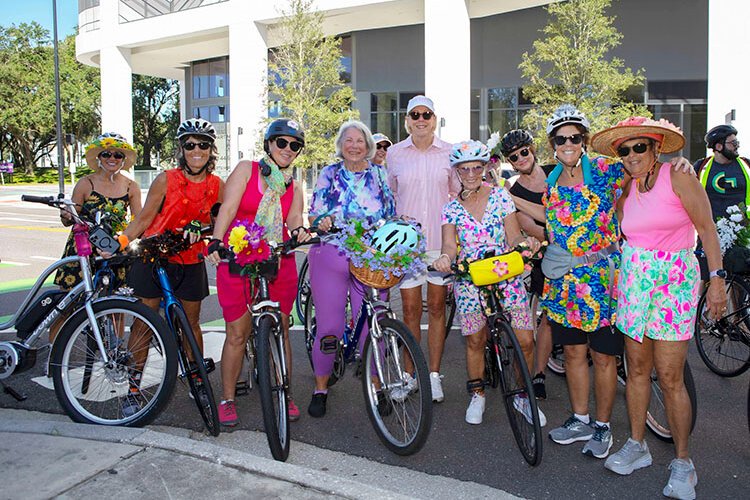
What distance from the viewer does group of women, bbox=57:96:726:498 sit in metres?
3.79

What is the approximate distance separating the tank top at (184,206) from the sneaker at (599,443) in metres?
3.00

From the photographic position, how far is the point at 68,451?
12.7 ft

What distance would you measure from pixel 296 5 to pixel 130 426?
77.3 feet

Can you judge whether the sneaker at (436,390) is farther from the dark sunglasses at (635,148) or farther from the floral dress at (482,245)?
the dark sunglasses at (635,148)

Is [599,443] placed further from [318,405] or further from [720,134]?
[720,134]

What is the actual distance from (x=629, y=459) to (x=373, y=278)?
1.87m

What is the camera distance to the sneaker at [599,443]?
424cm

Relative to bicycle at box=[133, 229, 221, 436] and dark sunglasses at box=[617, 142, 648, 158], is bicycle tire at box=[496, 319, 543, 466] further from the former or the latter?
bicycle at box=[133, 229, 221, 436]

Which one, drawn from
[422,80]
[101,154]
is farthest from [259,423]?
[422,80]

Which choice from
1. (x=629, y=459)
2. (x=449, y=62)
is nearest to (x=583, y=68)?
(x=449, y=62)

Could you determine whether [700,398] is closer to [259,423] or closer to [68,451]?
[259,423]

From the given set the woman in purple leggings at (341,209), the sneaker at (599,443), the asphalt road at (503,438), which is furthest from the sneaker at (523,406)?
the woman in purple leggings at (341,209)

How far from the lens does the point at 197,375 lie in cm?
454

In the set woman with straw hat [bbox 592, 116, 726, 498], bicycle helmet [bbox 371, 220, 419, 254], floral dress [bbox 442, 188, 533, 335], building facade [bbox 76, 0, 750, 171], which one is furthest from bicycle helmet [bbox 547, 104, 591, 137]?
building facade [bbox 76, 0, 750, 171]
